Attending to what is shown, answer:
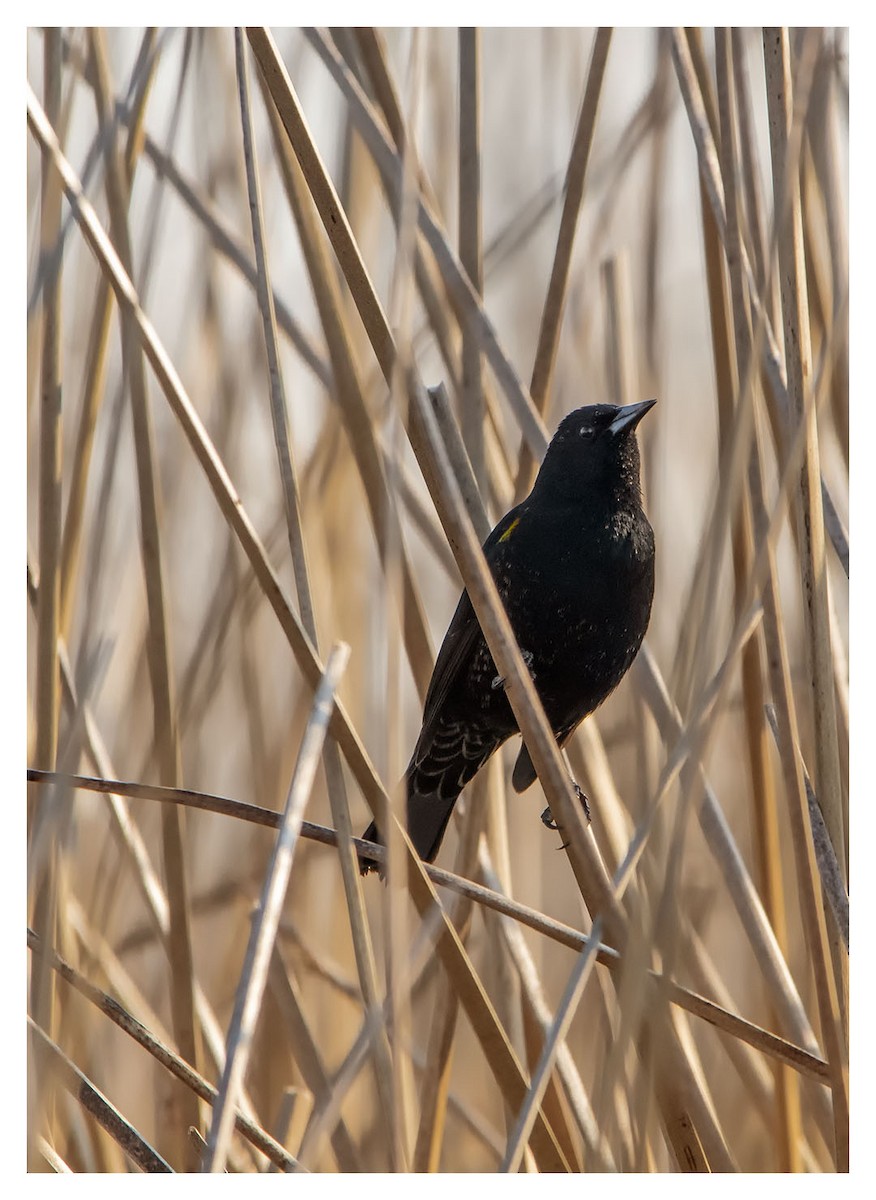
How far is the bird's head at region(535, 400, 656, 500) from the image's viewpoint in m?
1.82

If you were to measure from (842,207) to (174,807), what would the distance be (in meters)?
1.29

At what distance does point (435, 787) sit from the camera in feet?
6.25

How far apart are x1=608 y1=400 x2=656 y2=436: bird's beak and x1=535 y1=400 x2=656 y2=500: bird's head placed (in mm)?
48

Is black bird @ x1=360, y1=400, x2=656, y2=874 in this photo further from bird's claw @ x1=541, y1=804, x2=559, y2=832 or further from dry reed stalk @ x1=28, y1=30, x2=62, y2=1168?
dry reed stalk @ x1=28, y1=30, x2=62, y2=1168

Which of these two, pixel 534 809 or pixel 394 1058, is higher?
pixel 534 809

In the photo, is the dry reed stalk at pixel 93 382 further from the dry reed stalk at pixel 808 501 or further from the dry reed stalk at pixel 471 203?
the dry reed stalk at pixel 808 501

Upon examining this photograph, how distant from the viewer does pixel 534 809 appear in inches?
74.7

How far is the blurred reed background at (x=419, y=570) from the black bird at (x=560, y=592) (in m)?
0.06

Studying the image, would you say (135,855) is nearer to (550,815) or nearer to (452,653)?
(452,653)
